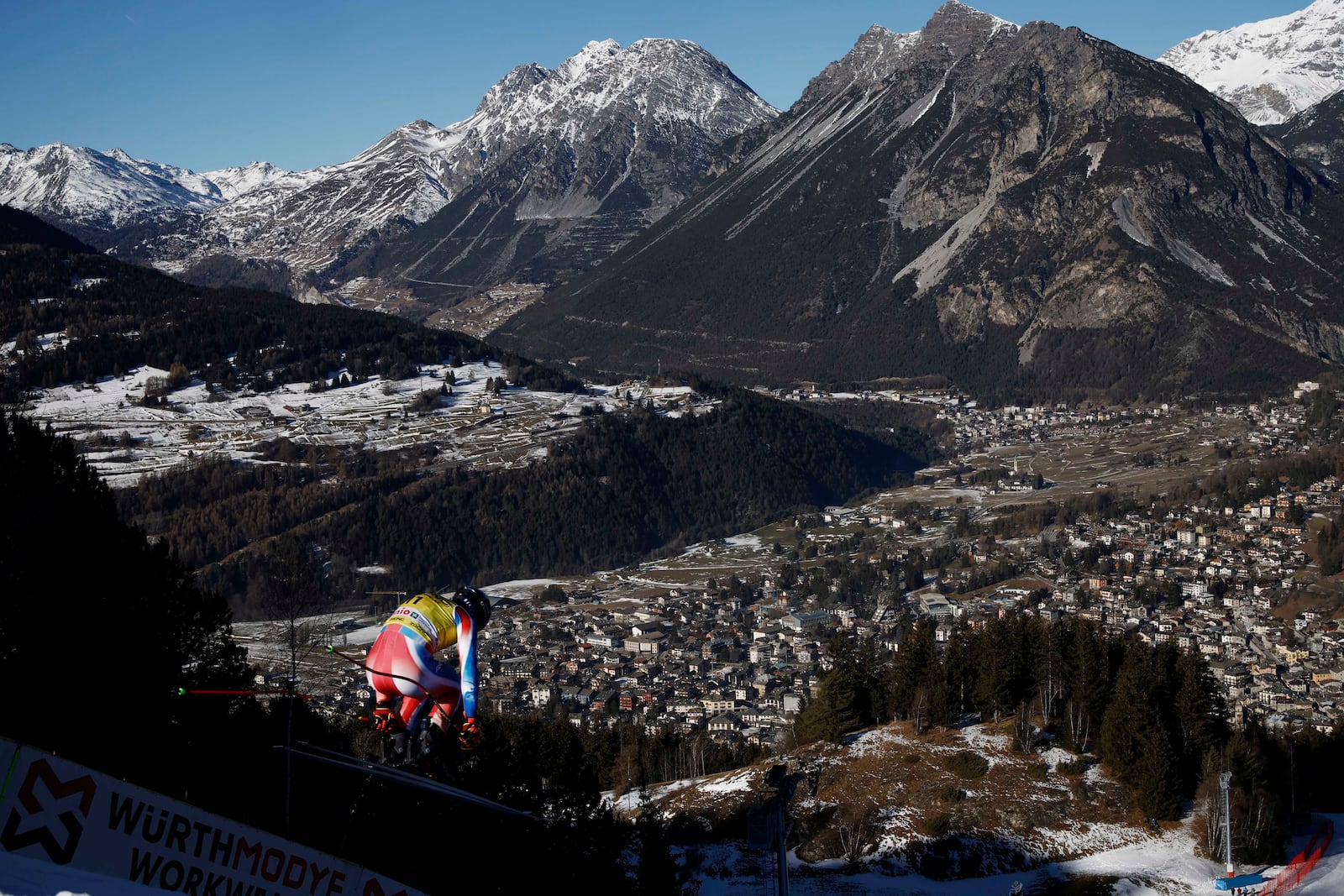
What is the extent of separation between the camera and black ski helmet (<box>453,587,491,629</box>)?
13906 millimetres

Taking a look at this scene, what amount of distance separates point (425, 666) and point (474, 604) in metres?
0.87

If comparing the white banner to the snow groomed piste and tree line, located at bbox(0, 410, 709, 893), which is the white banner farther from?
the snow groomed piste

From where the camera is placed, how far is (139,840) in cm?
1287

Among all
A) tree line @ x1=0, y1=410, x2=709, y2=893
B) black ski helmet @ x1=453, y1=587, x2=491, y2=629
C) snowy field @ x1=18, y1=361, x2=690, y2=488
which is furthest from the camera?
snowy field @ x1=18, y1=361, x2=690, y2=488

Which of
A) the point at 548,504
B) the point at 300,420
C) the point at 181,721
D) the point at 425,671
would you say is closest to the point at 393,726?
→ the point at 425,671

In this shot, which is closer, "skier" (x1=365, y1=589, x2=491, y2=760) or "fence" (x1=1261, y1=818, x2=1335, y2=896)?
"skier" (x1=365, y1=589, x2=491, y2=760)

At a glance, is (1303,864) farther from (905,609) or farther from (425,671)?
(905,609)

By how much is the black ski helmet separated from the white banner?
3.24 metres

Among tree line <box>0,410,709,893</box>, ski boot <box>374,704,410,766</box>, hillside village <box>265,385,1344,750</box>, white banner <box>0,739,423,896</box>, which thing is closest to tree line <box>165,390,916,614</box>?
hillside village <box>265,385,1344,750</box>

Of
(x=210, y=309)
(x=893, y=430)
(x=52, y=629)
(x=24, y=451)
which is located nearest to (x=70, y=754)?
(x=52, y=629)

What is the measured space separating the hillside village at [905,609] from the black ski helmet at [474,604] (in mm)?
36239

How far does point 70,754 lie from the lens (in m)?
20.5

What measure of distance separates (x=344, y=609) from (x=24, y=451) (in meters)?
67.3

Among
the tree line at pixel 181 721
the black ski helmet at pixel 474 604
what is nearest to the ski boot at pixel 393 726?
the black ski helmet at pixel 474 604
